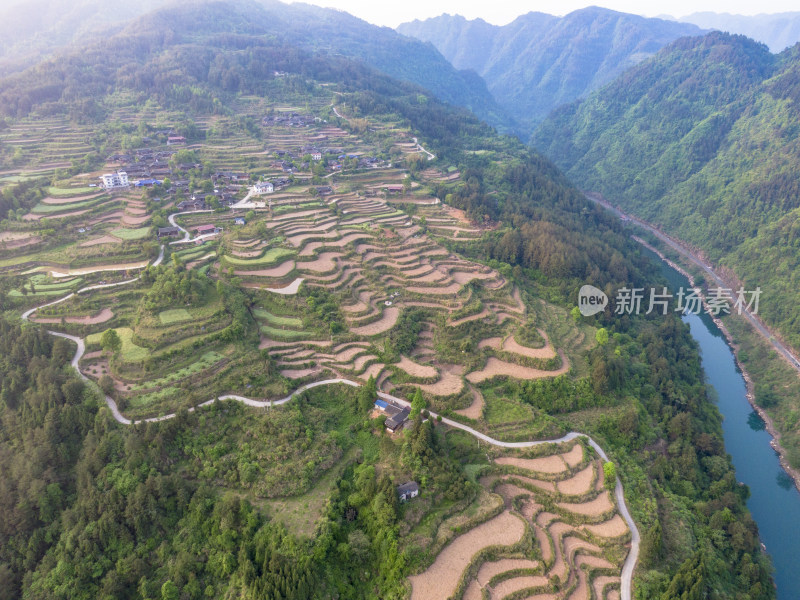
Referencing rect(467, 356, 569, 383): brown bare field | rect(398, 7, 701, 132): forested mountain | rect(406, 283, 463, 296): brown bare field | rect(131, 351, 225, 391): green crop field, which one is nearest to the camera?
rect(131, 351, 225, 391): green crop field

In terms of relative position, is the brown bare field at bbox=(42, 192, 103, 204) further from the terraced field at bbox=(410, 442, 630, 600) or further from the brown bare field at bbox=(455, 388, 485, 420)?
the terraced field at bbox=(410, 442, 630, 600)

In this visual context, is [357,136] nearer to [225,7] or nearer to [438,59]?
[225,7]

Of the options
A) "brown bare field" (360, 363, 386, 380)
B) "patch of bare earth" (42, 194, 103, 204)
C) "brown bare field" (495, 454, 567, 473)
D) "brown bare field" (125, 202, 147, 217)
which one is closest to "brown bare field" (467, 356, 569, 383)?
"brown bare field" (360, 363, 386, 380)

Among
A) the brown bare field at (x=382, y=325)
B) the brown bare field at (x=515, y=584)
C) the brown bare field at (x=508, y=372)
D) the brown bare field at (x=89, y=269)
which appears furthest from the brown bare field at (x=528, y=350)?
the brown bare field at (x=89, y=269)

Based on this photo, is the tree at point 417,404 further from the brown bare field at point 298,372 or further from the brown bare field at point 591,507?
the brown bare field at point 591,507

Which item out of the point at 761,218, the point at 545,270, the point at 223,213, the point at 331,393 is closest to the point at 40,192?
the point at 223,213

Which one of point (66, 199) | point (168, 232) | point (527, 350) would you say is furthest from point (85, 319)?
point (527, 350)
